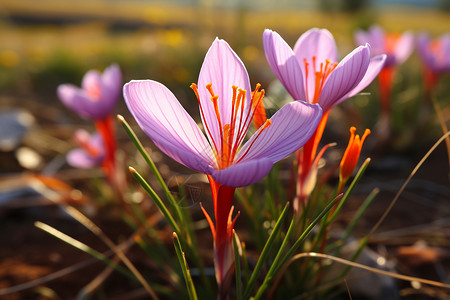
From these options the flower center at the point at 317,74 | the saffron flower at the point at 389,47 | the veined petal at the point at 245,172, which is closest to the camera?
the veined petal at the point at 245,172

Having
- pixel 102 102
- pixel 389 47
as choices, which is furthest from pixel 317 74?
pixel 389 47

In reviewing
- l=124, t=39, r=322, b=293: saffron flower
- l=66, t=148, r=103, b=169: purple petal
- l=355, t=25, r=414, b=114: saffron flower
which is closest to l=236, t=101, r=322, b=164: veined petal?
l=124, t=39, r=322, b=293: saffron flower

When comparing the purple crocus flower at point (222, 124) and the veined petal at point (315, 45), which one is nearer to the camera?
the purple crocus flower at point (222, 124)

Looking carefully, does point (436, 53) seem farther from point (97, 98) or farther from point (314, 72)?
point (97, 98)

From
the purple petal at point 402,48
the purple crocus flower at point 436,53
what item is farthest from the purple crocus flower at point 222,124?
the purple crocus flower at point 436,53

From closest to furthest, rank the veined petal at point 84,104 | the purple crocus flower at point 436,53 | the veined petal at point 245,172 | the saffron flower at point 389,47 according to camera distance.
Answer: the veined petal at point 245,172, the veined petal at point 84,104, the saffron flower at point 389,47, the purple crocus flower at point 436,53

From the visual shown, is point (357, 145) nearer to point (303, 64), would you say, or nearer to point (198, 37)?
point (303, 64)

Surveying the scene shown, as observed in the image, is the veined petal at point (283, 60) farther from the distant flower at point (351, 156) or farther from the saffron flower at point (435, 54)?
the saffron flower at point (435, 54)

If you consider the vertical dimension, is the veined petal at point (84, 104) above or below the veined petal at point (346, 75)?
below
